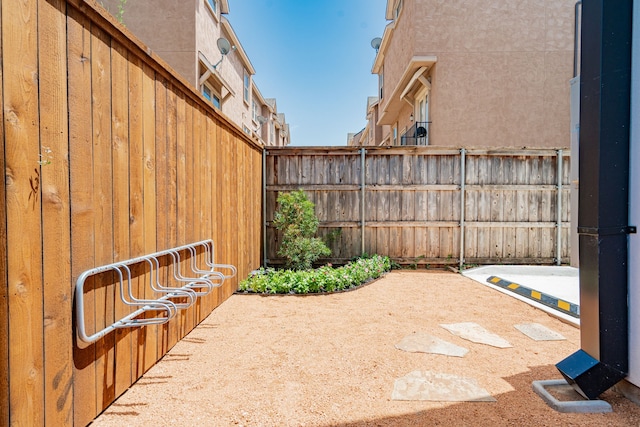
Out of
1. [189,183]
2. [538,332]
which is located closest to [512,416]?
[538,332]

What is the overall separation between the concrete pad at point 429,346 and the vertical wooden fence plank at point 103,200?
218 centimetres

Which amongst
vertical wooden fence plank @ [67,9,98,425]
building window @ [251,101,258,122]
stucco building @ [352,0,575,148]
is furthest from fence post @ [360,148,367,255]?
building window @ [251,101,258,122]

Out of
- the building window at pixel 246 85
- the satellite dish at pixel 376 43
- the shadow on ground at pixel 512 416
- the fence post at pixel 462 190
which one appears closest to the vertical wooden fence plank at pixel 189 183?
the shadow on ground at pixel 512 416

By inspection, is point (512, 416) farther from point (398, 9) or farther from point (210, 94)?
point (398, 9)

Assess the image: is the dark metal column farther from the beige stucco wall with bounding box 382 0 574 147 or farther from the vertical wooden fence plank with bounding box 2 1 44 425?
the beige stucco wall with bounding box 382 0 574 147

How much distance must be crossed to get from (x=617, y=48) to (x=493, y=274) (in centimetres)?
459

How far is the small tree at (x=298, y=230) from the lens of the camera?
561 centimetres

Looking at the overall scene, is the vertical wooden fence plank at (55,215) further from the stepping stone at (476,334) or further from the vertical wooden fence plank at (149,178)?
the stepping stone at (476,334)

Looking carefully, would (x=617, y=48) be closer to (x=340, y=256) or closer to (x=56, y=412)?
(x=56, y=412)

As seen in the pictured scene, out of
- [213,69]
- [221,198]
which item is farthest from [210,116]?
[213,69]

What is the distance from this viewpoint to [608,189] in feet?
6.40

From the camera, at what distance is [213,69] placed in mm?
8461

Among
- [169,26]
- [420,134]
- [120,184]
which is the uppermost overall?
[169,26]

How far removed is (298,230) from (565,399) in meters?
4.22
